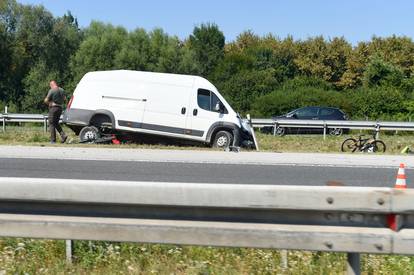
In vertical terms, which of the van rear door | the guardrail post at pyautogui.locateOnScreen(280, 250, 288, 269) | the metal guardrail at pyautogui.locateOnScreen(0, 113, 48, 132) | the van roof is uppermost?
the van roof

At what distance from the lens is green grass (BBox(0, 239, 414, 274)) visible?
4.50m

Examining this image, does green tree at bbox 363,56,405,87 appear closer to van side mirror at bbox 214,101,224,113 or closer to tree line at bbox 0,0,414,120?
tree line at bbox 0,0,414,120

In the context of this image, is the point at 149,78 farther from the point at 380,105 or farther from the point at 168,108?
the point at 380,105

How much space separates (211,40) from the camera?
69438 mm

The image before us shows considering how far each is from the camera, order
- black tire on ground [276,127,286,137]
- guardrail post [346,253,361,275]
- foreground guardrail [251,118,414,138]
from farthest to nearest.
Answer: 1. black tire on ground [276,127,286,137]
2. foreground guardrail [251,118,414,138]
3. guardrail post [346,253,361,275]

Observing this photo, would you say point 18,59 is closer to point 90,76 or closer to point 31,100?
point 31,100

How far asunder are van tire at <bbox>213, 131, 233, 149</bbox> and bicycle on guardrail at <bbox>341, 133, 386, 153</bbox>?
13.2 feet

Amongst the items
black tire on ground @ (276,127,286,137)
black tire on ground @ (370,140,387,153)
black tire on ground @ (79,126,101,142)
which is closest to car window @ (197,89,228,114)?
black tire on ground @ (79,126,101,142)

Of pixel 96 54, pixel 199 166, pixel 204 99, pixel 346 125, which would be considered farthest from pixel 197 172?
pixel 96 54

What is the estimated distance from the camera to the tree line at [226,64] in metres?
37.5

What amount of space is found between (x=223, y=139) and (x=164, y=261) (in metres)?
12.3

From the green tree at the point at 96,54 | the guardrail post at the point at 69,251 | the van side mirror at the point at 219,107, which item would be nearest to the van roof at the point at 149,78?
the van side mirror at the point at 219,107

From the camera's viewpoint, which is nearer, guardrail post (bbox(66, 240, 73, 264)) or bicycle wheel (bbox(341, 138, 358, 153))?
guardrail post (bbox(66, 240, 73, 264))

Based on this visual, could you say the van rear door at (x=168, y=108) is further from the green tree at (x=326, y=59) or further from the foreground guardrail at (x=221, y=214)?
the green tree at (x=326, y=59)
